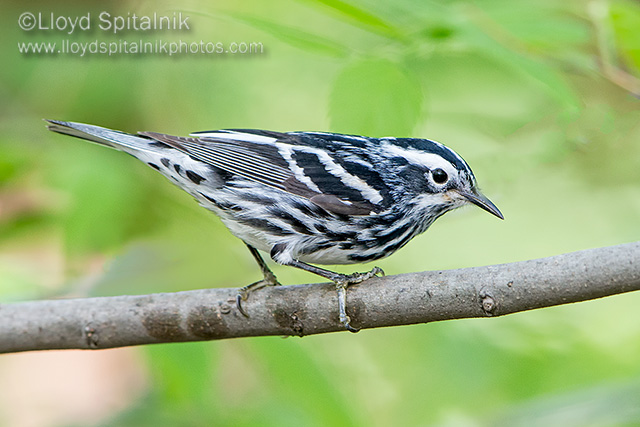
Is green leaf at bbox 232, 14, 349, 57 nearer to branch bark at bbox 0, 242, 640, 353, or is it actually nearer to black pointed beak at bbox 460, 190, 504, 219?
branch bark at bbox 0, 242, 640, 353

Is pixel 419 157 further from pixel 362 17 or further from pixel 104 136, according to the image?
pixel 104 136

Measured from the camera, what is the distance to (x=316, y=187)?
3307 millimetres

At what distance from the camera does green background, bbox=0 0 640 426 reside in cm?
269

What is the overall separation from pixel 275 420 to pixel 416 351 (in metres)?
1.14

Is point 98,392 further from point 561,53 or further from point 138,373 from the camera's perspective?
point 561,53

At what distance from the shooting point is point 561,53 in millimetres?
2877

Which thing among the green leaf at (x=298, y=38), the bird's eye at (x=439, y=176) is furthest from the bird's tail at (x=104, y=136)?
the bird's eye at (x=439, y=176)

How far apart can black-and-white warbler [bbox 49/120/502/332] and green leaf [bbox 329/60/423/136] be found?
78cm

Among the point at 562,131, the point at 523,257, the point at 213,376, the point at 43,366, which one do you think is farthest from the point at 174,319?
the point at 43,366

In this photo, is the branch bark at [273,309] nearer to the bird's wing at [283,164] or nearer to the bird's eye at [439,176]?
the bird's wing at [283,164]

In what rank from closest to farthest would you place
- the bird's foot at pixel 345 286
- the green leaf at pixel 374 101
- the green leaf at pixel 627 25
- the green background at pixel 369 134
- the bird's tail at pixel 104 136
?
the green leaf at pixel 374 101 < the bird's foot at pixel 345 286 < the green background at pixel 369 134 < the green leaf at pixel 627 25 < the bird's tail at pixel 104 136

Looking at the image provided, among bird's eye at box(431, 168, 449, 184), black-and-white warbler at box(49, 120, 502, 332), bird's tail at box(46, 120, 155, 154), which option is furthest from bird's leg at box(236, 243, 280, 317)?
bird's eye at box(431, 168, 449, 184)

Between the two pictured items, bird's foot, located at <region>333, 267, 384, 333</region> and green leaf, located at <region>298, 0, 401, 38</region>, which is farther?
bird's foot, located at <region>333, 267, 384, 333</region>

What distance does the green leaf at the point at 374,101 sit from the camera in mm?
2426
